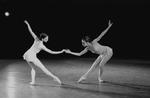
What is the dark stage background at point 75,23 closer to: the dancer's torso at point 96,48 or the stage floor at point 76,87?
the stage floor at point 76,87

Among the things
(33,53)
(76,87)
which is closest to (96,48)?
(76,87)

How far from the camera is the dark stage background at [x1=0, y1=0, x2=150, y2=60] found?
55.6ft

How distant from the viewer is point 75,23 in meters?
18.0

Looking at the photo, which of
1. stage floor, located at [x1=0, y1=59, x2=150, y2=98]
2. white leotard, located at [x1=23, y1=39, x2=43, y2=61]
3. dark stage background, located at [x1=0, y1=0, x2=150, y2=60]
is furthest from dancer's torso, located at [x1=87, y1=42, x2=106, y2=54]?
dark stage background, located at [x1=0, y1=0, x2=150, y2=60]

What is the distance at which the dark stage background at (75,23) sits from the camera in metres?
16.9

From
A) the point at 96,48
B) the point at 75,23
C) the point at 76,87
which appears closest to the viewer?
the point at 76,87

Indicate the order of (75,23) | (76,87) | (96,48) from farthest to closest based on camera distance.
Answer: (75,23), (96,48), (76,87)

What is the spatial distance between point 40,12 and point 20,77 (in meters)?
10.9

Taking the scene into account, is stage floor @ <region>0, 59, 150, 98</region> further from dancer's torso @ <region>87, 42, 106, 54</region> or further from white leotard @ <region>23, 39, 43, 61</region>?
dancer's torso @ <region>87, 42, 106, 54</region>

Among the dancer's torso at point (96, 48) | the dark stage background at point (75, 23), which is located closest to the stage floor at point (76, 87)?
the dancer's torso at point (96, 48)

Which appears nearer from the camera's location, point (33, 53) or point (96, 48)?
point (33, 53)

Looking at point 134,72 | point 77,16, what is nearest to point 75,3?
point 77,16

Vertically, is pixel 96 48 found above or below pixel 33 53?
above

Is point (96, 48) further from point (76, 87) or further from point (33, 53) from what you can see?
point (33, 53)
